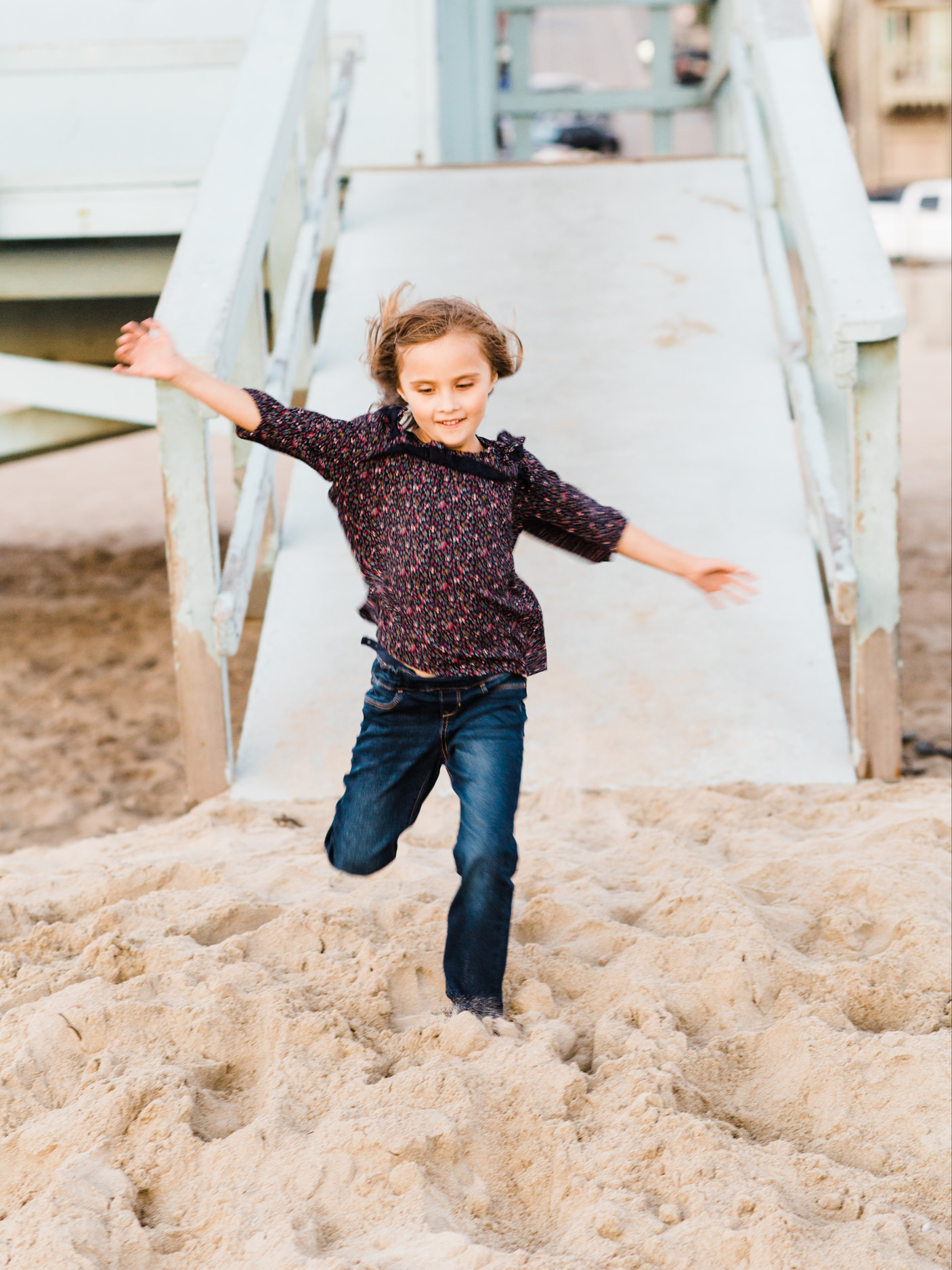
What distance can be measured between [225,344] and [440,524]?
1.33 metres

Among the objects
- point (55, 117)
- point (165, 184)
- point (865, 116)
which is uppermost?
point (865, 116)

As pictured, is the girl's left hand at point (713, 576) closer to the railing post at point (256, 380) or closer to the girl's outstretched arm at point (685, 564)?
the girl's outstretched arm at point (685, 564)

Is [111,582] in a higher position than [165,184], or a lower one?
lower

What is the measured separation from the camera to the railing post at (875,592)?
330 centimetres

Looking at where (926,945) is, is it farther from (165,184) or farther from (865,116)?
(865,116)

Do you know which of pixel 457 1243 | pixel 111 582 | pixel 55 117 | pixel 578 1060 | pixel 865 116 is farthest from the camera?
pixel 865 116

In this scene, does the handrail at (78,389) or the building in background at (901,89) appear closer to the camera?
the handrail at (78,389)

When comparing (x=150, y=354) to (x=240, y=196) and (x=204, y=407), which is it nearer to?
(x=204, y=407)

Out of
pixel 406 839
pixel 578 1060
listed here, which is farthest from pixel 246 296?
pixel 578 1060

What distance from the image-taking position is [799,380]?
386 cm

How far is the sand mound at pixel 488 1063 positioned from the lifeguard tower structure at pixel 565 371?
60cm

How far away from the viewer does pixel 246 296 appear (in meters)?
3.40

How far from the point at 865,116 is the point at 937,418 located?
65.8 ft

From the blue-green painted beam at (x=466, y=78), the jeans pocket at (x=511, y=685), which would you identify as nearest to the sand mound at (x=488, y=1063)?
the jeans pocket at (x=511, y=685)
